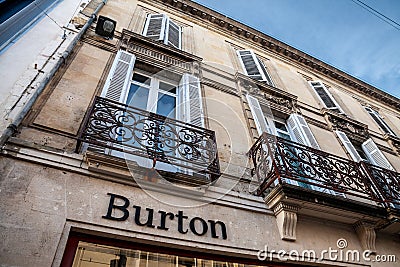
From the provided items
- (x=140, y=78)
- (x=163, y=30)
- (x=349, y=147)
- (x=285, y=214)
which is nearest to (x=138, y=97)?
(x=140, y=78)

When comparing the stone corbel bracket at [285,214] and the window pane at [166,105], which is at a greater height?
the window pane at [166,105]

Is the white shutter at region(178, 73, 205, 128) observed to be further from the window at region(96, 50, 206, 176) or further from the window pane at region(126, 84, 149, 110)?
the window pane at region(126, 84, 149, 110)

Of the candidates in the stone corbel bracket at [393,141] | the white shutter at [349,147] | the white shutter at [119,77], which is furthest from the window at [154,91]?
the stone corbel bracket at [393,141]

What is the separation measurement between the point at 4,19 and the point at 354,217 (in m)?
6.09

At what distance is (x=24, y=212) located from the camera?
8.31 feet

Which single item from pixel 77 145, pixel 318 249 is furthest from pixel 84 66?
pixel 318 249

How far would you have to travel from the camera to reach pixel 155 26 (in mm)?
7176

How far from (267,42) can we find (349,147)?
5176mm

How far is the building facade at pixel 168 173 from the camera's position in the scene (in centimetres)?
276

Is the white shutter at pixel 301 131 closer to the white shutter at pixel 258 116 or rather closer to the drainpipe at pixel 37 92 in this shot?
the white shutter at pixel 258 116

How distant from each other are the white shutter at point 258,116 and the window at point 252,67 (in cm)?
137

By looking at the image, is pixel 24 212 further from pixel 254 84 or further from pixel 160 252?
pixel 254 84

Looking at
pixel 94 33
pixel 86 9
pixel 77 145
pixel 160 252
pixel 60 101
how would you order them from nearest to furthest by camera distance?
pixel 160 252
pixel 77 145
pixel 60 101
pixel 94 33
pixel 86 9

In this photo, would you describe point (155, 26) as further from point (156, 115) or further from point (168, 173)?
point (168, 173)
